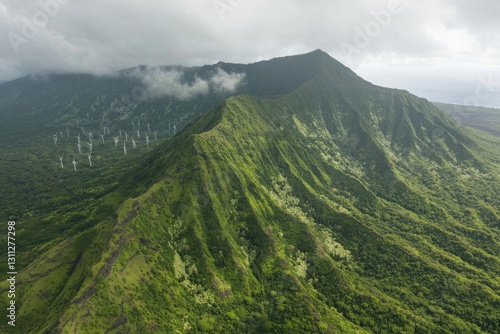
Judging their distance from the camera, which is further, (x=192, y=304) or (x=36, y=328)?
(x=192, y=304)

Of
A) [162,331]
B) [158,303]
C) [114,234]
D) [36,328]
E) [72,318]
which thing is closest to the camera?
[72,318]

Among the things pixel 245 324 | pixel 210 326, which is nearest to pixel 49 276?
pixel 210 326

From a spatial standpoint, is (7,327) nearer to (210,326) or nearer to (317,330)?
(210,326)

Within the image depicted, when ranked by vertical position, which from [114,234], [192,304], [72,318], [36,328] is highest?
[114,234]

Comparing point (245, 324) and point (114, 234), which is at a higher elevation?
point (114, 234)

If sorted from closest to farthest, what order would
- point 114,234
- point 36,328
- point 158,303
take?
point 36,328, point 158,303, point 114,234

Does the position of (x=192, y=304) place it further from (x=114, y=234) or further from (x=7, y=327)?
(x=7, y=327)

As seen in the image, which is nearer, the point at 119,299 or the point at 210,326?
the point at 119,299

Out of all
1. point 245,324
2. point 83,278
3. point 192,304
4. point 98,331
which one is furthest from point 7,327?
point 245,324

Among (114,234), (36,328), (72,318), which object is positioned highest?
(114,234)
